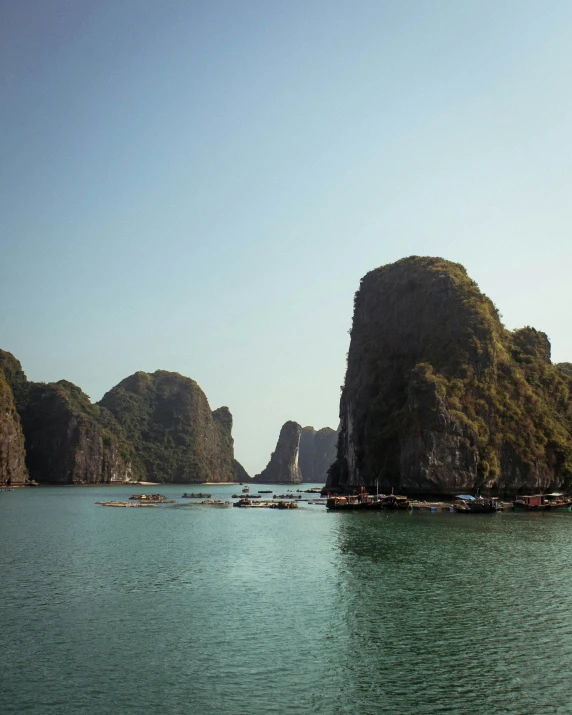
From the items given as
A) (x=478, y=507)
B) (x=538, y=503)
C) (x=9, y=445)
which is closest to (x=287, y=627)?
(x=478, y=507)

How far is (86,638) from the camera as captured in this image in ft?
76.4

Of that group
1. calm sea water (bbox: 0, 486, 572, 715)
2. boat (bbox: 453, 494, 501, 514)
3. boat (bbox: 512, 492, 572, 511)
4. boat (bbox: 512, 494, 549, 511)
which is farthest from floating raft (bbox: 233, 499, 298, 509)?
calm sea water (bbox: 0, 486, 572, 715)

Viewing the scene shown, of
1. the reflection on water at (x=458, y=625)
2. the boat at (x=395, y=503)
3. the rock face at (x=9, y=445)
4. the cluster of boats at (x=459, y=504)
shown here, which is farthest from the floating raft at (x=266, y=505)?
the rock face at (x=9, y=445)

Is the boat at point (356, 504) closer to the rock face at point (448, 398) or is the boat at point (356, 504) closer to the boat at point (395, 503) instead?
the boat at point (395, 503)

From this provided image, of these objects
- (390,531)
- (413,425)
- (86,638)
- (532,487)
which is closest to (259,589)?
(86,638)

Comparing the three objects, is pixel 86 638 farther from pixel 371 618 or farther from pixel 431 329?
pixel 431 329

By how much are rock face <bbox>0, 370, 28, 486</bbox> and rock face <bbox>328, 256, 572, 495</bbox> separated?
287ft

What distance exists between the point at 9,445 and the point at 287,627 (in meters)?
157

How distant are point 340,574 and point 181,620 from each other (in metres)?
12.7

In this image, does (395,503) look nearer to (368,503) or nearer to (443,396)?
(368,503)

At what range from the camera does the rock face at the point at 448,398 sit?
92.8 metres

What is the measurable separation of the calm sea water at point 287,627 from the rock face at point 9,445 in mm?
122362

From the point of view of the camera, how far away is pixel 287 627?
2505 cm

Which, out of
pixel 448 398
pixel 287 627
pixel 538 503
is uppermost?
pixel 448 398
